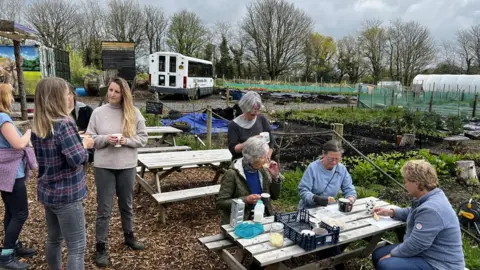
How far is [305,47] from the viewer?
46.9 metres

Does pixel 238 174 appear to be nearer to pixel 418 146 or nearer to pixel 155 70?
pixel 418 146

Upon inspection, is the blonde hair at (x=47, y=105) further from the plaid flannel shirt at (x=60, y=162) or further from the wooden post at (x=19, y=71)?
the wooden post at (x=19, y=71)

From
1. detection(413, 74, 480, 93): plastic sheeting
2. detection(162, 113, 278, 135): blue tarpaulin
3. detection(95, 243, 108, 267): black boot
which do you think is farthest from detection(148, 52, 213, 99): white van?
detection(413, 74, 480, 93): plastic sheeting

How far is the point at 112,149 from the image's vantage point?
295 centimetres

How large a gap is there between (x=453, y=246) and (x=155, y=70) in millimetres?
19882

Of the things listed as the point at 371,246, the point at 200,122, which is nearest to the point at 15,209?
the point at 371,246

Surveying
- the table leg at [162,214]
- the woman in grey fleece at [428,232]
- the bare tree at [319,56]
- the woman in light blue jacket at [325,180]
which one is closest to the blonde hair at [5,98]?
the table leg at [162,214]

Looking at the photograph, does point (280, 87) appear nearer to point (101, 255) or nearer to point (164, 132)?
point (164, 132)

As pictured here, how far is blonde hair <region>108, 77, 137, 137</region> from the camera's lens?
295cm

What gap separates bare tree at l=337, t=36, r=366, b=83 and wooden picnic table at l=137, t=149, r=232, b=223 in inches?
1857

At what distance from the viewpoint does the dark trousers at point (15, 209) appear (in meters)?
2.77

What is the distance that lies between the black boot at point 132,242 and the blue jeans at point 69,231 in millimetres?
870

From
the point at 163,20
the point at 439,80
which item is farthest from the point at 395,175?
the point at 163,20

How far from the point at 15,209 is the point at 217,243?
66.5 inches
